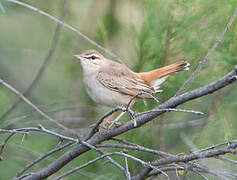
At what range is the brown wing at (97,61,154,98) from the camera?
4.09 metres

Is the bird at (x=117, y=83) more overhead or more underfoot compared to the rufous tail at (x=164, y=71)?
more underfoot

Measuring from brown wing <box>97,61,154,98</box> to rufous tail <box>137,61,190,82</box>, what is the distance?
82 mm

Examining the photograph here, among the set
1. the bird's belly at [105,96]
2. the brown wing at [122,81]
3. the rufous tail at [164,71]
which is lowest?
the bird's belly at [105,96]

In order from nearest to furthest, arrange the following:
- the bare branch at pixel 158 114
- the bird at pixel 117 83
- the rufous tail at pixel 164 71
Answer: the bare branch at pixel 158 114 → the rufous tail at pixel 164 71 → the bird at pixel 117 83

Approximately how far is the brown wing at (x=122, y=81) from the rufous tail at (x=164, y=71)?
8cm

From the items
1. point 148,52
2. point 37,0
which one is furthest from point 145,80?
point 37,0

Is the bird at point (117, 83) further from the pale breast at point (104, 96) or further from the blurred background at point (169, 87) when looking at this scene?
the blurred background at point (169, 87)

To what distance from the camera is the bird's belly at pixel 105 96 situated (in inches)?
158

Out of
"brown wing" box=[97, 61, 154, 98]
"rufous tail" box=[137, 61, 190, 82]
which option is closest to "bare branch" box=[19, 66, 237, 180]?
"rufous tail" box=[137, 61, 190, 82]

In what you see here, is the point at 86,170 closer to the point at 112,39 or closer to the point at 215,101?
the point at 215,101

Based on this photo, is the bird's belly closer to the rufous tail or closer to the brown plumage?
the brown plumage

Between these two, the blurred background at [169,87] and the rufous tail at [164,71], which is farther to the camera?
the rufous tail at [164,71]

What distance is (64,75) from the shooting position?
565 centimetres

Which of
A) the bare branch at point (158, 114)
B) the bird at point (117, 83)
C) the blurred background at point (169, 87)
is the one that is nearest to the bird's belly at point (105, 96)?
the bird at point (117, 83)
